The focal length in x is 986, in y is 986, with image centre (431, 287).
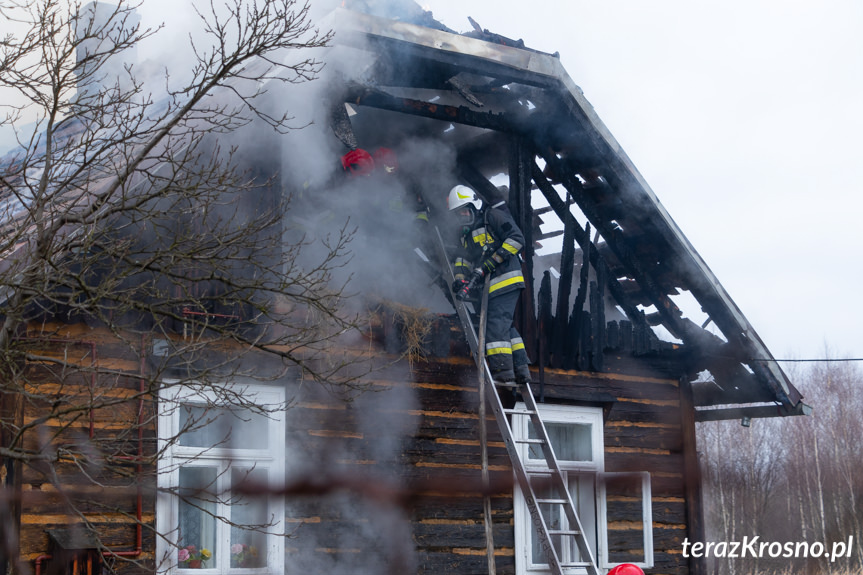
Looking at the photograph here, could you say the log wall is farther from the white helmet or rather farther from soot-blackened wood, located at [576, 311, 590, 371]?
the white helmet

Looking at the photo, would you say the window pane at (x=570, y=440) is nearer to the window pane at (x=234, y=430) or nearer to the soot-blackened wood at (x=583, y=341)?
the soot-blackened wood at (x=583, y=341)

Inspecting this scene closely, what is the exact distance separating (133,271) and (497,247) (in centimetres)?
380

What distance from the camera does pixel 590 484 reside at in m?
9.73

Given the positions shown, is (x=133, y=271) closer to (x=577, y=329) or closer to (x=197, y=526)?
(x=197, y=526)

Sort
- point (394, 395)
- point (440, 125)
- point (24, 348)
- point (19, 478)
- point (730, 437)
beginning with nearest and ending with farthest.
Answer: point (24, 348), point (19, 478), point (394, 395), point (440, 125), point (730, 437)

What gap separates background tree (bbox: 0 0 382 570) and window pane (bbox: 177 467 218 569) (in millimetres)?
437

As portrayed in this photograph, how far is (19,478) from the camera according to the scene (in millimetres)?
6617

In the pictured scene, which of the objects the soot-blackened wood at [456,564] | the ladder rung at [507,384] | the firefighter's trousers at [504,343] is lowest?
the soot-blackened wood at [456,564]

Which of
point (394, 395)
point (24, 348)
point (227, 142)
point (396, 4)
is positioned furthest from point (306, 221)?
point (24, 348)

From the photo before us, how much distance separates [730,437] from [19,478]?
34188mm

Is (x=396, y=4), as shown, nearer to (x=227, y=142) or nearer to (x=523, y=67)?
(x=523, y=67)

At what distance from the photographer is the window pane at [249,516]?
24.8 feet
